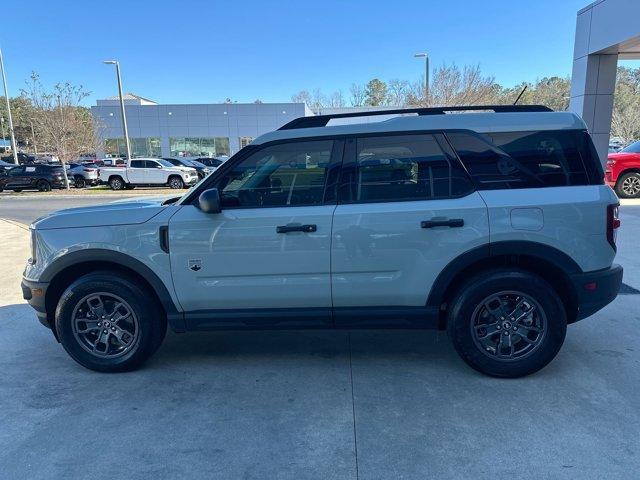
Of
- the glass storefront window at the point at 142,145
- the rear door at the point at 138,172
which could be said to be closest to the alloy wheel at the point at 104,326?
the rear door at the point at 138,172

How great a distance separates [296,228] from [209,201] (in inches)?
25.4

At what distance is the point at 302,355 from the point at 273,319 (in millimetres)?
633

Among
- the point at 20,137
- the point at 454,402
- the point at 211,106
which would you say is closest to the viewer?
the point at 454,402

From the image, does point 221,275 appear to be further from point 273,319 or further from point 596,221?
point 596,221

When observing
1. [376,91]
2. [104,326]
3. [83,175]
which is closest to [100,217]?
[104,326]

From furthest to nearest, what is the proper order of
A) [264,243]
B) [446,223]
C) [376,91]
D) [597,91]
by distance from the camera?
[376,91] → [597,91] → [264,243] → [446,223]

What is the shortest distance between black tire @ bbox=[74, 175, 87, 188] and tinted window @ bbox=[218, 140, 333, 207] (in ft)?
90.6

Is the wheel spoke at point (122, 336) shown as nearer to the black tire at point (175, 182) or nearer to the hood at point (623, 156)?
the hood at point (623, 156)

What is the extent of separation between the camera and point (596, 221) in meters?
3.34

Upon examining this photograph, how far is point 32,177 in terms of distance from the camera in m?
25.5

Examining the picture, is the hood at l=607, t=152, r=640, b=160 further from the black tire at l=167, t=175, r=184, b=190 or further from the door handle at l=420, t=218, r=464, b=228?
the black tire at l=167, t=175, r=184, b=190

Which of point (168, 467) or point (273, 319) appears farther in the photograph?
point (273, 319)

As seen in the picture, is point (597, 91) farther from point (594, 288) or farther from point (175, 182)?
point (175, 182)

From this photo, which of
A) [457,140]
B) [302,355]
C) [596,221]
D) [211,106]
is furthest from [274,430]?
[211,106]
